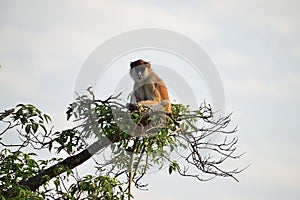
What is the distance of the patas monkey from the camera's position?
323 inches

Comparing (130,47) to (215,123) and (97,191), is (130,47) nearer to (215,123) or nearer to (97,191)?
(215,123)

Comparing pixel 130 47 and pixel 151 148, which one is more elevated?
pixel 130 47

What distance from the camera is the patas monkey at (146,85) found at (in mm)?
8213

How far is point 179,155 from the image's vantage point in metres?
6.39

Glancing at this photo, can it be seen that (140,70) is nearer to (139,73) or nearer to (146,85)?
(139,73)

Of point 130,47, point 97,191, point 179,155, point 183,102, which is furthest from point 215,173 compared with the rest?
point 130,47

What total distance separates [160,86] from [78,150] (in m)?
2.67

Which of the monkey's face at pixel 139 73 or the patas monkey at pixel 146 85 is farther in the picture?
the monkey's face at pixel 139 73

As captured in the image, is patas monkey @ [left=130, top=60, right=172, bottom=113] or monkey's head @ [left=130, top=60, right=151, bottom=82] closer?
patas monkey @ [left=130, top=60, right=172, bottom=113]

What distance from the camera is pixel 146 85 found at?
28.3 ft

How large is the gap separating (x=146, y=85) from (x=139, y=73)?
1.02 feet

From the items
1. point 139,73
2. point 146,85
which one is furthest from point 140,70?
point 146,85

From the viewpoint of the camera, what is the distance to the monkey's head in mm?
8797

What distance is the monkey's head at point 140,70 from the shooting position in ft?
28.9
